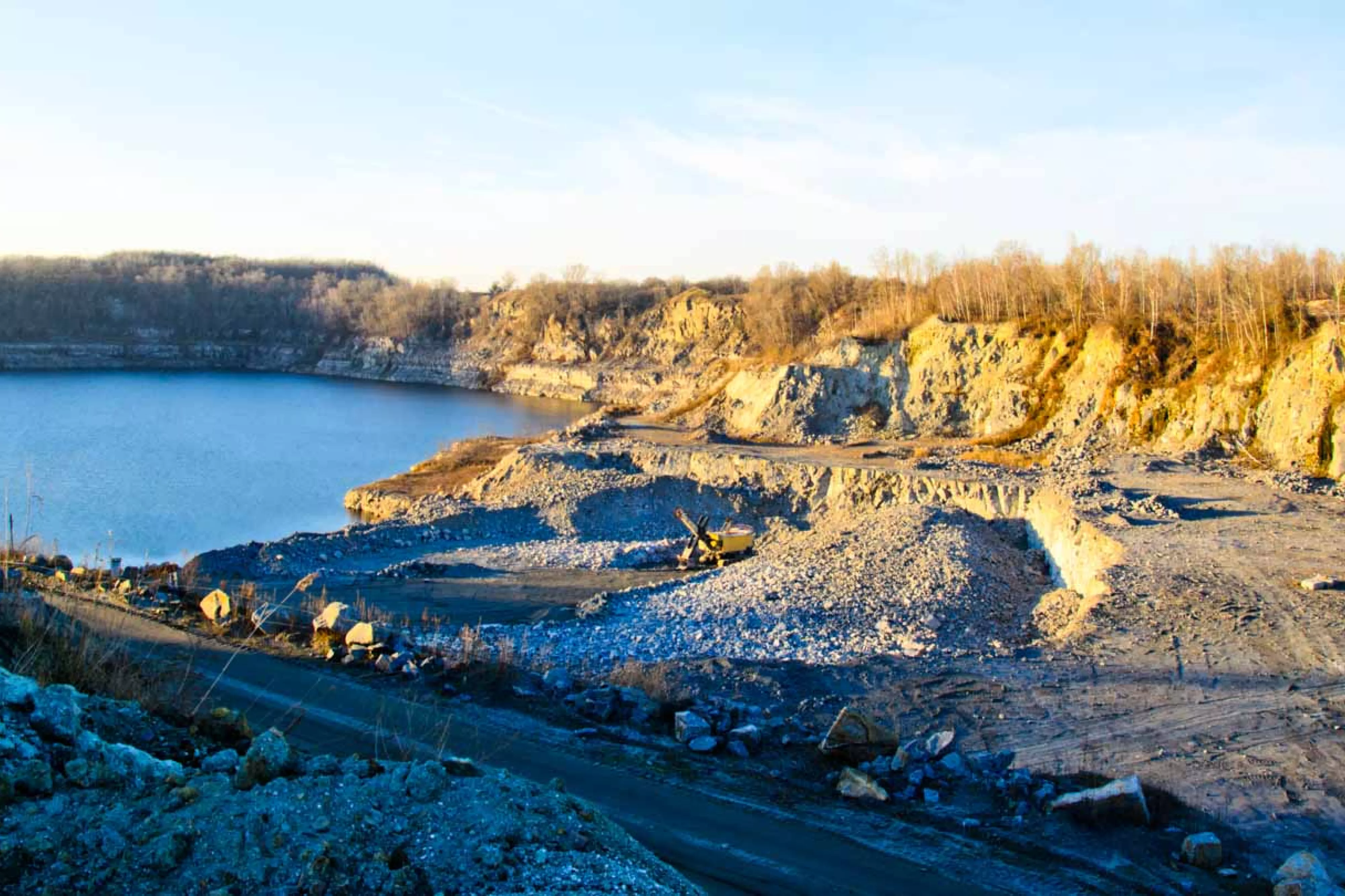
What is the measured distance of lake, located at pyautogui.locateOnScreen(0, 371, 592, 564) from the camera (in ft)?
100

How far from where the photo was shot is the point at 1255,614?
51.6 feet

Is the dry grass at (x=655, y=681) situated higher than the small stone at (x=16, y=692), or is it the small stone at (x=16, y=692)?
the small stone at (x=16, y=692)

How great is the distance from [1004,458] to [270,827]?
30.3 m

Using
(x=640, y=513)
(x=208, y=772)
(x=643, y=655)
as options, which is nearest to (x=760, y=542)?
(x=640, y=513)

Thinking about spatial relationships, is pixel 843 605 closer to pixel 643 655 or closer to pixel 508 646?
pixel 643 655

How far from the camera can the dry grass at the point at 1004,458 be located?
102ft

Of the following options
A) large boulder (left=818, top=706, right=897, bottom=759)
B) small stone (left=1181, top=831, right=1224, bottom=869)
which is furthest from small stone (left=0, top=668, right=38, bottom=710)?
small stone (left=1181, top=831, right=1224, bottom=869)

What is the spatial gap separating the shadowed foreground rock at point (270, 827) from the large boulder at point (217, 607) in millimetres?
A: 8943

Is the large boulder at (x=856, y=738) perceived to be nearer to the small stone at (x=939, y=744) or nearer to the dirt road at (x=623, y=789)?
the small stone at (x=939, y=744)

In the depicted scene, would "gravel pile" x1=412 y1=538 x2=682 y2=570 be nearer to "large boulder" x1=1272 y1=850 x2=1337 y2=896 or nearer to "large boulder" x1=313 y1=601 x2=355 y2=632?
"large boulder" x1=313 y1=601 x2=355 y2=632

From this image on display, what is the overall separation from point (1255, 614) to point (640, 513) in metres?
18.7

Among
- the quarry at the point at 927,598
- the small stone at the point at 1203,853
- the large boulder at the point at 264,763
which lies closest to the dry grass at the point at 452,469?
the quarry at the point at 927,598

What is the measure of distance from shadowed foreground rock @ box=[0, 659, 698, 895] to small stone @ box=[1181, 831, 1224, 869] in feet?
15.3

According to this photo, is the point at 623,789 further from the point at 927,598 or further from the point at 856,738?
the point at 927,598
